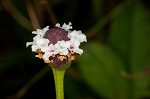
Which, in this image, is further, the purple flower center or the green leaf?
the green leaf

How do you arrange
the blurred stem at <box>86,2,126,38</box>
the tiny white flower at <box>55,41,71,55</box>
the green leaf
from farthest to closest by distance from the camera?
the blurred stem at <box>86,2,126,38</box>, the green leaf, the tiny white flower at <box>55,41,71,55</box>

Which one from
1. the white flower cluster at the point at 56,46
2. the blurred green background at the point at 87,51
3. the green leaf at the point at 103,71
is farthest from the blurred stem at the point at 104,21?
the white flower cluster at the point at 56,46

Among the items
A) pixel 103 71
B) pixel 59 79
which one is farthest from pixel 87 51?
pixel 59 79

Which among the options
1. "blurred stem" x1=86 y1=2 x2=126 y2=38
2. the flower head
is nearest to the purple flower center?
the flower head

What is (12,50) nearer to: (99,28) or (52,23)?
(52,23)

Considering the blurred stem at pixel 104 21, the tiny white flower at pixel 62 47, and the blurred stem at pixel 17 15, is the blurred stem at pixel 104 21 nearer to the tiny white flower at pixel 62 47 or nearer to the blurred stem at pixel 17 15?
the blurred stem at pixel 17 15

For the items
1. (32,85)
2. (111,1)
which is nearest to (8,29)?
(32,85)

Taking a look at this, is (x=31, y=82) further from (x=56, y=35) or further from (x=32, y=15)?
(x=56, y=35)

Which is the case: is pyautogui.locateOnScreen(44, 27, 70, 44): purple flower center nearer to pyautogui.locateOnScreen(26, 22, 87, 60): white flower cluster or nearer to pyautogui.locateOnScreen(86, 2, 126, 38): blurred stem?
pyautogui.locateOnScreen(26, 22, 87, 60): white flower cluster
